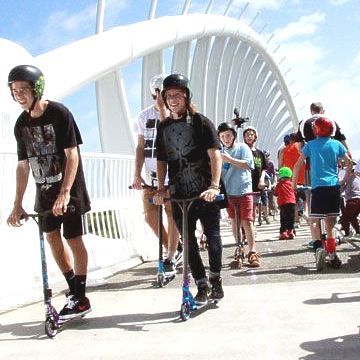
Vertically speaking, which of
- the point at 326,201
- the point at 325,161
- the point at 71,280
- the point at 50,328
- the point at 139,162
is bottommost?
the point at 50,328

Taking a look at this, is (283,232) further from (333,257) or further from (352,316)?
(352,316)

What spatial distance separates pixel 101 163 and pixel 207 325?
13.5 ft

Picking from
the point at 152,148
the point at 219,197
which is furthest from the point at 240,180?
the point at 219,197

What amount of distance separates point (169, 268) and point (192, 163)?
5.37 feet

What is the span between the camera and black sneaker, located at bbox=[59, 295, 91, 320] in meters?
4.17

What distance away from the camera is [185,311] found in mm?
4062

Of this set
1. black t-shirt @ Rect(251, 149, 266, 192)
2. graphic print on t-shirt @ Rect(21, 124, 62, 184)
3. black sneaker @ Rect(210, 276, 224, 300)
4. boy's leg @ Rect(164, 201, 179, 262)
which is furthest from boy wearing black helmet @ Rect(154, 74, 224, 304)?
black t-shirt @ Rect(251, 149, 266, 192)

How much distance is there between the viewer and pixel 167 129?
4.52 metres

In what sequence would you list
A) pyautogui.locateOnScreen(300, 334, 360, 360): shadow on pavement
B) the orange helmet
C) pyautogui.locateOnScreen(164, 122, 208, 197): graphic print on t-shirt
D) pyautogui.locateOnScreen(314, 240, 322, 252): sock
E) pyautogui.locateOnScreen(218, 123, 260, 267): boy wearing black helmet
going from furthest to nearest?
pyautogui.locateOnScreen(218, 123, 260, 267): boy wearing black helmet
pyautogui.locateOnScreen(314, 240, 322, 252): sock
the orange helmet
pyautogui.locateOnScreen(164, 122, 208, 197): graphic print on t-shirt
pyautogui.locateOnScreen(300, 334, 360, 360): shadow on pavement

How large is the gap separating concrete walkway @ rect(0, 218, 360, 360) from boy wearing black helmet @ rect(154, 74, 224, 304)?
1.16 ft

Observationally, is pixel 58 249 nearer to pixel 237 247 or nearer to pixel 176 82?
pixel 176 82

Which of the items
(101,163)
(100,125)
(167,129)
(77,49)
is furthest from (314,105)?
(100,125)

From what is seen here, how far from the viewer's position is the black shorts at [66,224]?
4.26 m

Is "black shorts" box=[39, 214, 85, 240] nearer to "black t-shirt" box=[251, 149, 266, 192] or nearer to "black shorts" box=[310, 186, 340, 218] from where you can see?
"black shorts" box=[310, 186, 340, 218]
